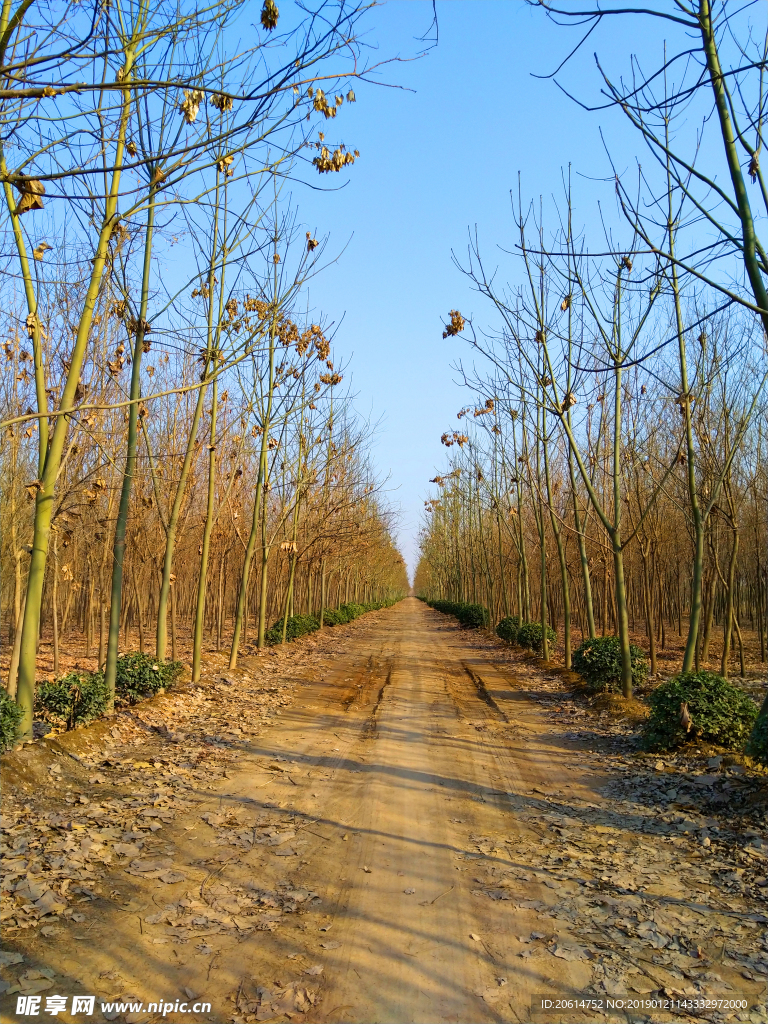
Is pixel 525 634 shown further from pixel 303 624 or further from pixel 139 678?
pixel 139 678

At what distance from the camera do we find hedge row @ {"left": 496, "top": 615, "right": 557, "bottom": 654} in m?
17.5

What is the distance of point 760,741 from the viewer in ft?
18.1

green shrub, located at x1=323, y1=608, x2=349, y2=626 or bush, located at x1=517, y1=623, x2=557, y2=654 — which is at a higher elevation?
bush, located at x1=517, y1=623, x2=557, y2=654

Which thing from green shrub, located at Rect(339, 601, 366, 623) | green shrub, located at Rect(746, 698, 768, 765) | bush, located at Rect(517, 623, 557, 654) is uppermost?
green shrub, located at Rect(746, 698, 768, 765)

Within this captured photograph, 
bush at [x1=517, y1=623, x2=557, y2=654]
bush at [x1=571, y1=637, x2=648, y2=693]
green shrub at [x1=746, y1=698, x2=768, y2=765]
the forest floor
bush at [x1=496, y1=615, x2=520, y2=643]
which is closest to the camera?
the forest floor

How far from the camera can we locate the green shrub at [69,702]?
705 cm

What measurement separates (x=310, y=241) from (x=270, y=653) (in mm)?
9953

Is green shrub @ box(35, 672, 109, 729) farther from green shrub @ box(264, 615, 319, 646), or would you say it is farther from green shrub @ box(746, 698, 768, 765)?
green shrub @ box(264, 615, 319, 646)

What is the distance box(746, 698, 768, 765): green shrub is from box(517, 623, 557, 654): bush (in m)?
11.4

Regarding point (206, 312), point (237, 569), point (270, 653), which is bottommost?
point (270, 653)

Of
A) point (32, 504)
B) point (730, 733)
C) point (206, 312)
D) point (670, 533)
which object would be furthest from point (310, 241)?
point (670, 533)

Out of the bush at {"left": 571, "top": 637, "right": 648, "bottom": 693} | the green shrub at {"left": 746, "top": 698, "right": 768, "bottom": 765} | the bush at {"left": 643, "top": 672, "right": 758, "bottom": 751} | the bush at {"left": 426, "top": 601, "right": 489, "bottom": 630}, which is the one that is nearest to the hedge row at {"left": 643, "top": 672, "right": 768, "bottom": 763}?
the bush at {"left": 643, "top": 672, "right": 758, "bottom": 751}

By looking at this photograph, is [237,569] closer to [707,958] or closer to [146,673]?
[146,673]

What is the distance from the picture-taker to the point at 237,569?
2702 cm
